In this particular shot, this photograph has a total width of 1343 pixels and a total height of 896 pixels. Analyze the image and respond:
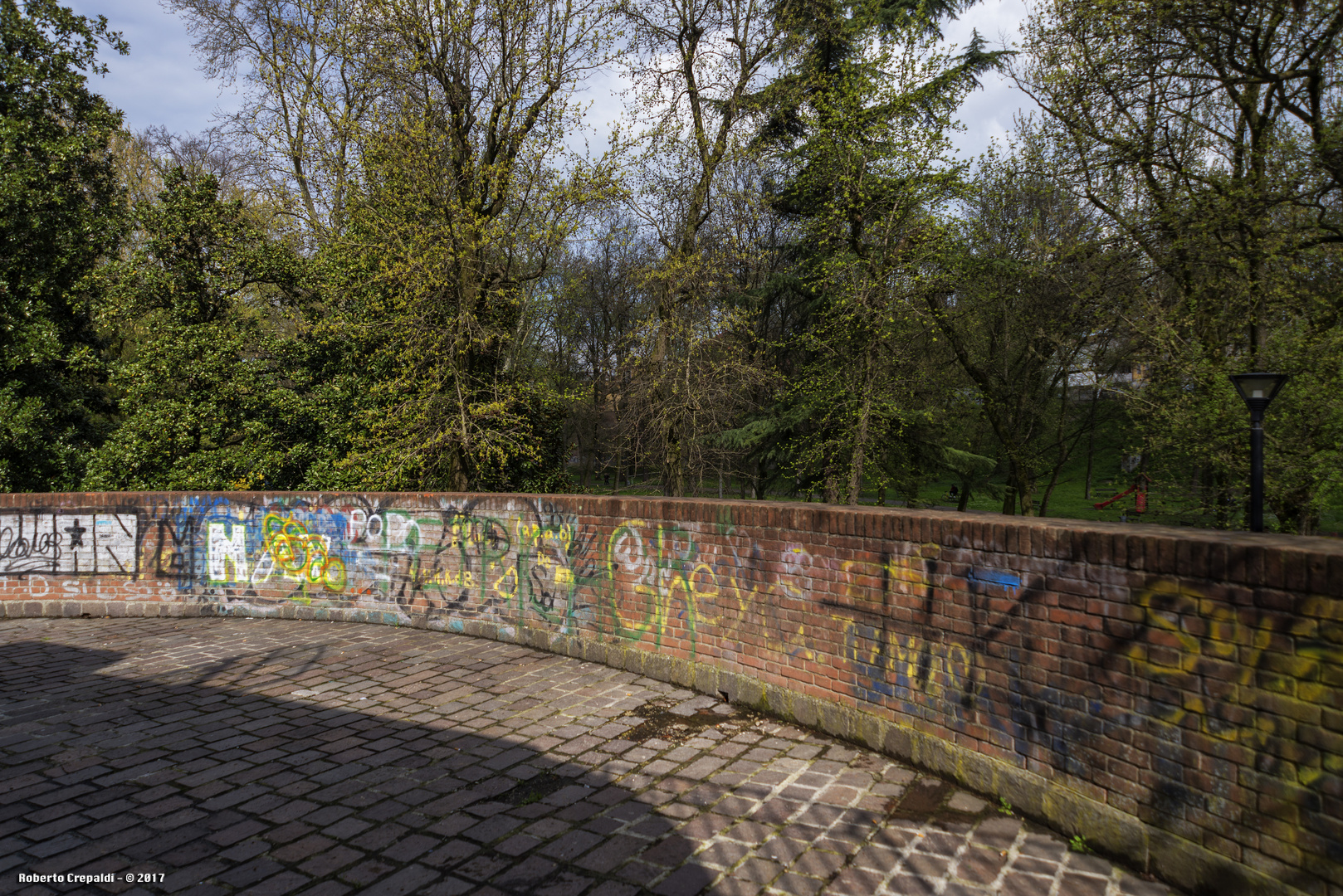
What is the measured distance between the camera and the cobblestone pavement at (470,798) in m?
3.78

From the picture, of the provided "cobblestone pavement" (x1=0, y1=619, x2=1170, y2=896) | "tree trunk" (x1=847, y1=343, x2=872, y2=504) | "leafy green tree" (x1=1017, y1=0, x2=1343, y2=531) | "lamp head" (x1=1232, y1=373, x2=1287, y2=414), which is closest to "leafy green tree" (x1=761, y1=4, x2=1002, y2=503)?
"tree trunk" (x1=847, y1=343, x2=872, y2=504)

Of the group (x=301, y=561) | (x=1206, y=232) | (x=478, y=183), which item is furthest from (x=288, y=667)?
(x=1206, y=232)

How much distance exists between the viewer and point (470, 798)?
4684 mm

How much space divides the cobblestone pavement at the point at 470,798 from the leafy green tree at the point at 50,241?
38.7 ft

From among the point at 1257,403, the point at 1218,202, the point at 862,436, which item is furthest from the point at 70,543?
the point at 1218,202

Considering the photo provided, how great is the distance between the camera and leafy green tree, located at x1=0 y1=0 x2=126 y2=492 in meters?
16.3

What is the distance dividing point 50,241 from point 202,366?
19.1 ft

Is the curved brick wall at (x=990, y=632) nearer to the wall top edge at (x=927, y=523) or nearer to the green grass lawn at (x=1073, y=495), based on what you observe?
the wall top edge at (x=927, y=523)

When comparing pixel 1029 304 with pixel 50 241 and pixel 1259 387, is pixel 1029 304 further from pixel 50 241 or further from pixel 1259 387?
pixel 50 241

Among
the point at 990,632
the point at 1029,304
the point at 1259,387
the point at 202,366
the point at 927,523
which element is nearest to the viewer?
the point at 990,632

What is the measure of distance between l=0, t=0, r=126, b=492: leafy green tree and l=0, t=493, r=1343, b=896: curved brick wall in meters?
11.7

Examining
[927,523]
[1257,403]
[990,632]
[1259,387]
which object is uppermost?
[1259,387]

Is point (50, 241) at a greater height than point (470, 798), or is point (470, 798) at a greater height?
point (50, 241)

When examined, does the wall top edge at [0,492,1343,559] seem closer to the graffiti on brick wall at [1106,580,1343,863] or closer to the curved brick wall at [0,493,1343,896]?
the curved brick wall at [0,493,1343,896]
